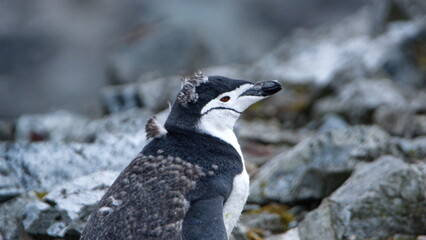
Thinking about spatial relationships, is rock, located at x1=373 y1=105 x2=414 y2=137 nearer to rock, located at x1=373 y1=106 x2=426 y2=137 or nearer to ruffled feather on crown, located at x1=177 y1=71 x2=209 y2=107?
rock, located at x1=373 y1=106 x2=426 y2=137

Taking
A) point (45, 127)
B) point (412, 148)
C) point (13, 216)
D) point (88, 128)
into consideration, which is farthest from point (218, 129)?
point (45, 127)

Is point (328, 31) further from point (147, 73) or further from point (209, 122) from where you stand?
point (209, 122)

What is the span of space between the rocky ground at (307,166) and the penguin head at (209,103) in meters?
1.29

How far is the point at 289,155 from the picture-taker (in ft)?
27.1

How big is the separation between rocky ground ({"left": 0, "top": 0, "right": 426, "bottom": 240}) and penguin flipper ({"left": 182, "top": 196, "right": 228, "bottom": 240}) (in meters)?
1.53

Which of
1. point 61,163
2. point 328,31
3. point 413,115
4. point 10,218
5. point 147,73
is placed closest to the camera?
point 10,218

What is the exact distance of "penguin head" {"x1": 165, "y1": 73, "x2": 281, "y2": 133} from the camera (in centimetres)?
540

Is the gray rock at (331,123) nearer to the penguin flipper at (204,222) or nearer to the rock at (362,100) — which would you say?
the rock at (362,100)

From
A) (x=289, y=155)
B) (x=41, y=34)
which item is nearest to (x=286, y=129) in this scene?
(x=289, y=155)

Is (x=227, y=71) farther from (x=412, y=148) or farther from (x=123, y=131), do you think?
(x=123, y=131)

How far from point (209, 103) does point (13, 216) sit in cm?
240

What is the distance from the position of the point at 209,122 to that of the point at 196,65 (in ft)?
45.4

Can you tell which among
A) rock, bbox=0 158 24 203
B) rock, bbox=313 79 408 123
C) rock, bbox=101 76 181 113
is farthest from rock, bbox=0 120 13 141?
rock, bbox=0 158 24 203

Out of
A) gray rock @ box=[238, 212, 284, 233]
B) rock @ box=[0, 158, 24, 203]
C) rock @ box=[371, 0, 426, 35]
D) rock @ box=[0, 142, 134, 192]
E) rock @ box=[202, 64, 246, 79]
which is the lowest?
gray rock @ box=[238, 212, 284, 233]
